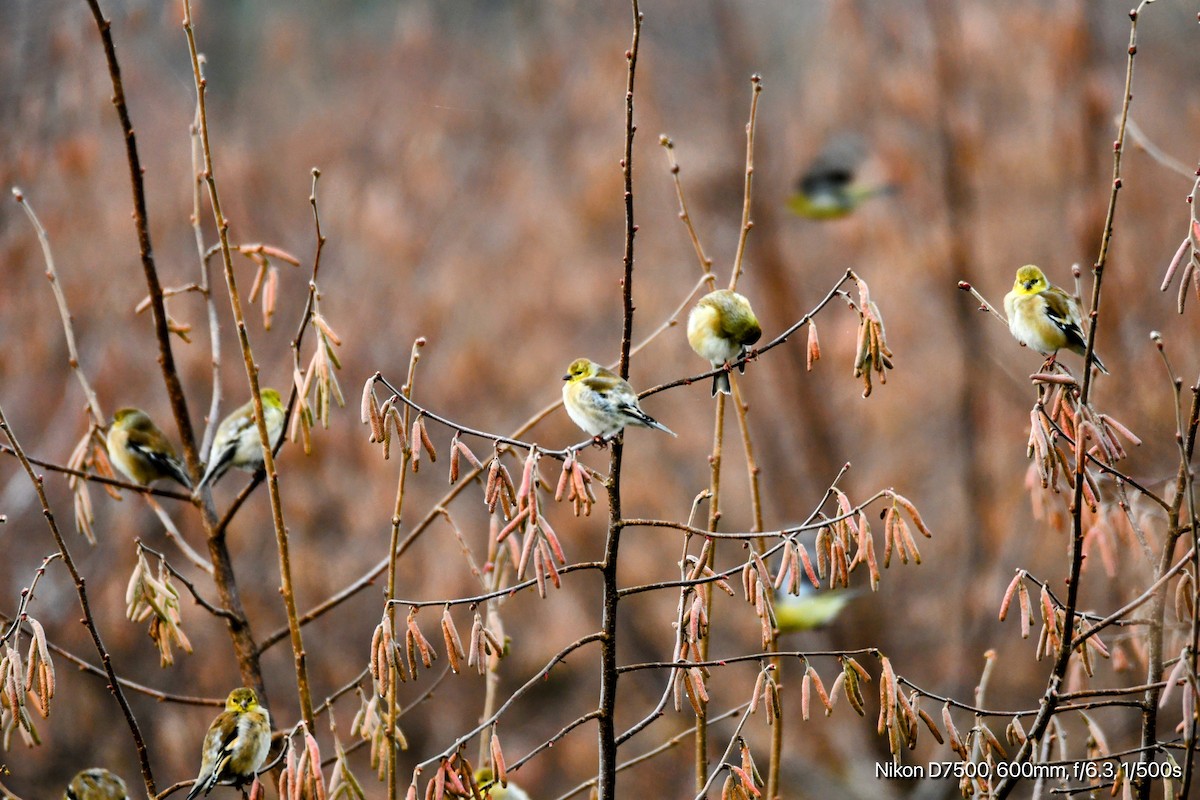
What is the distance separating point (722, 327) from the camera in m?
2.97

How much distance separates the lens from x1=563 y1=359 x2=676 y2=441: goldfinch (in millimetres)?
2746

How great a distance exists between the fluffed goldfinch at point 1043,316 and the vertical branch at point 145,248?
2035mm

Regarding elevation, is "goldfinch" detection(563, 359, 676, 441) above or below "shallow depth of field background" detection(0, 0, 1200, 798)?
below

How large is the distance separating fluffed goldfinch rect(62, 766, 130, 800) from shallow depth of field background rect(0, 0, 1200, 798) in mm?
3806

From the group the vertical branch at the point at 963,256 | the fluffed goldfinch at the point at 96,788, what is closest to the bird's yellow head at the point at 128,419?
the fluffed goldfinch at the point at 96,788

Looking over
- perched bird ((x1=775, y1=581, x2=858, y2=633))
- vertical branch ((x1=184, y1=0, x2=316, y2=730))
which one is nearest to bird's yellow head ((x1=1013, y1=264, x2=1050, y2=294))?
vertical branch ((x1=184, y1=0, x2=316, y2=730))

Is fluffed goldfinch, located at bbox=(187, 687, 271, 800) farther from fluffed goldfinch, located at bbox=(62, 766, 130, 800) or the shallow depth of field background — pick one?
the shallow depth of field background

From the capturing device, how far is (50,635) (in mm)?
6887

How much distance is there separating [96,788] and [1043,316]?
287 centimetres

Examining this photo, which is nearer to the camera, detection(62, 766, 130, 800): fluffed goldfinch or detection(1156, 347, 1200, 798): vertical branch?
detection(1156, 347, 1200, 798): vertical branch

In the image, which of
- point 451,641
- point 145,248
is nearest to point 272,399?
point 145,248

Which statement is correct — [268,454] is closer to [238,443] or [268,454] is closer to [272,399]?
[238,443]

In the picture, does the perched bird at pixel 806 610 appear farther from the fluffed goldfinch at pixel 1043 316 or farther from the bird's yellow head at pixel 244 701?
the bird's yellow head at pixel 244 701

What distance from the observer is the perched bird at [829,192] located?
6.38 metres
